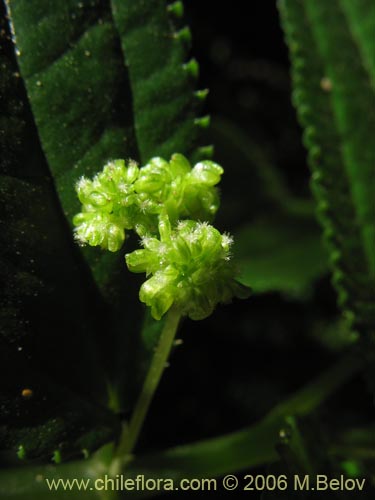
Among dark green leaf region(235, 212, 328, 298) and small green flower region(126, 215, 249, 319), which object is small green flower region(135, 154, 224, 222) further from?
dark green leaf region(235, 212, 328, 298)

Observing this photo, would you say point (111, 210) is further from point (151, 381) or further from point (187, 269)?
point (151, 381)

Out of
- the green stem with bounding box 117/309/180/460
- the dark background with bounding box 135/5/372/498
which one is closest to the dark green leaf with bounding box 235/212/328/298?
the dark background with bounding box 135/5/372/498

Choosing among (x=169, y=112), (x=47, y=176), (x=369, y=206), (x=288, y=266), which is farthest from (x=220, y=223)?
(x=47, y=176)

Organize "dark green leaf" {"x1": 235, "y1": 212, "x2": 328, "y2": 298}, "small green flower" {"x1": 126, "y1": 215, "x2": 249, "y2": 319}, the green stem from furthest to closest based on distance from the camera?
"dark green leaf" {"x1": 235, "y1": 212, "x2": 328, "y2": 298}, the green stem, "small green flower" {"x1": 126, "y1": 215, "x2": 249, "y2": 319}

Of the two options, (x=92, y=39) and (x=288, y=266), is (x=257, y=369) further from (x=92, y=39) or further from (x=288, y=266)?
(x=92, y=39)

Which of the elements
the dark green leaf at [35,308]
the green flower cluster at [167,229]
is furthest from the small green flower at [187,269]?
the dark green leaf at [35,308]

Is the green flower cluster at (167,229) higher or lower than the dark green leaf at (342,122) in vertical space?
lower

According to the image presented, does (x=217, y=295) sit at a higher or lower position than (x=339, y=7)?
lower

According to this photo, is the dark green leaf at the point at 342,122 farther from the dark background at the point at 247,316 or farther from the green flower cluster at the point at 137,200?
the green flower cluster at the point at 137,200
